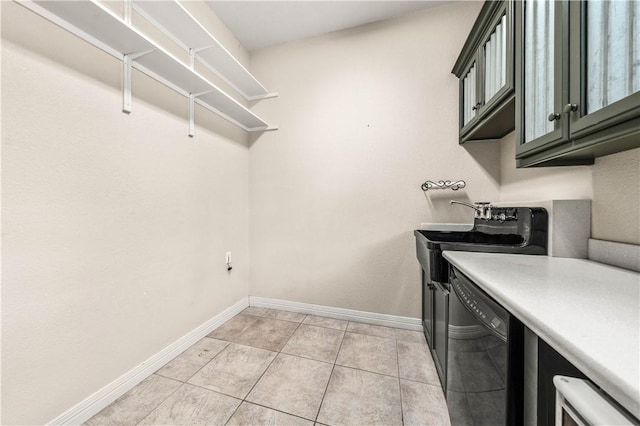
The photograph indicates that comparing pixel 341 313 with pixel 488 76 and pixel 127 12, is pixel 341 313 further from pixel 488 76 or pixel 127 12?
pixel 127 12

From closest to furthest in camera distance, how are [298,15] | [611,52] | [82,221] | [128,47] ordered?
[611,52] → [82,221] → [128,47] → [298,15]

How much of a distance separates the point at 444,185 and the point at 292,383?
6.19 ft

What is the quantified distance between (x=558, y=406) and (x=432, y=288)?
3.83 feet

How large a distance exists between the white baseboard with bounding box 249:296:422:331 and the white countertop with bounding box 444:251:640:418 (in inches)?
51.1

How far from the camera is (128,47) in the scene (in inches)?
52.3

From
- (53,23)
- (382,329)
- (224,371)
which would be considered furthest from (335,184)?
(53,23)

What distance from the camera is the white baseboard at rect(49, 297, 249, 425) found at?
3.81 ft

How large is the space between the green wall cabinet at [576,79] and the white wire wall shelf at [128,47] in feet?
6.18

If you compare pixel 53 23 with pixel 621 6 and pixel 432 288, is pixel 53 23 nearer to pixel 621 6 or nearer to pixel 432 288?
pixel 621 6

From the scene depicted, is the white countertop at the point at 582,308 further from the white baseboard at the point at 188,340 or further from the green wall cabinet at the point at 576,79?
the white baseboard at the point at 188,340

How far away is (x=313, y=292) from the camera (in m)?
2.39

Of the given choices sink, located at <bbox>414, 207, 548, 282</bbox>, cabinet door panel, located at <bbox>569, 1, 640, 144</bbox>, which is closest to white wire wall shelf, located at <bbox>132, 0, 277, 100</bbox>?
cabinet door panel, located at <bbox>569, 1, 640, 144</bbox>

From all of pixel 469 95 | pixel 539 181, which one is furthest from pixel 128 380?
pixel 469 95

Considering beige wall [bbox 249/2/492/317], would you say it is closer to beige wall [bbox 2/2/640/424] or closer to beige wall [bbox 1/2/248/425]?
beige wall [bbox 2/2/640/424]
